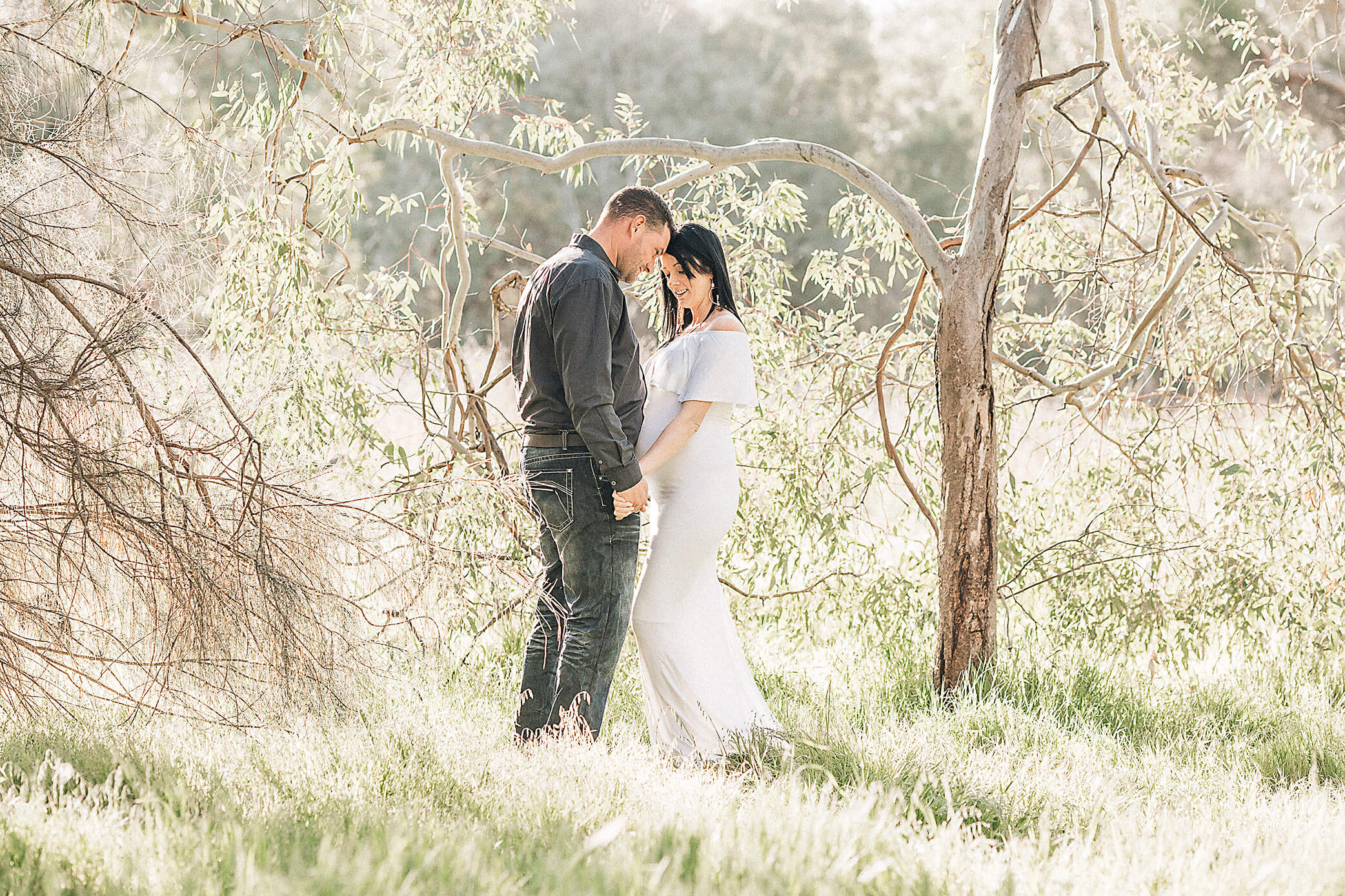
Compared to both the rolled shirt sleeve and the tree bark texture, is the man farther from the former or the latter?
the tree bark texture

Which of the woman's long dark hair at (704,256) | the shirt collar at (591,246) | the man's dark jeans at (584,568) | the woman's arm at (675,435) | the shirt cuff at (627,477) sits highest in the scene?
the woman's long dark hair at (704,256)

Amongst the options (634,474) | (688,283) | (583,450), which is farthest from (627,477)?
(688,283)

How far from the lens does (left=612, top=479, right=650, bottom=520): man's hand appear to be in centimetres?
314

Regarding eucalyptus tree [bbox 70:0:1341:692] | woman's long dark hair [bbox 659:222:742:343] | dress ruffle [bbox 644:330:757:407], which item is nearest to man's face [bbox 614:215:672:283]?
woman's long dark hair [bbox 659:222:742:343]

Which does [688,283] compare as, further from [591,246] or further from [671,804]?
[671,804]

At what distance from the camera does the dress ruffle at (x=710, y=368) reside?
11.5 feet

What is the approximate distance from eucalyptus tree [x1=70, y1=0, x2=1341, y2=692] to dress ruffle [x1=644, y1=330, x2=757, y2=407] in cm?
72

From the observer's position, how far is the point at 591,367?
10.0 feet

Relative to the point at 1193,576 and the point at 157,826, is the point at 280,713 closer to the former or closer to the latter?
the point at 157,826

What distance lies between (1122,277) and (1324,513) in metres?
1.56

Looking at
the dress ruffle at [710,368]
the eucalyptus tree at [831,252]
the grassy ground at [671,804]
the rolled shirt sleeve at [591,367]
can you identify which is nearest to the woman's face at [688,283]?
the dress ruffle at [710,368]

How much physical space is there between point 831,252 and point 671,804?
11.1 ft

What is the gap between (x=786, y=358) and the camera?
5.21 meters

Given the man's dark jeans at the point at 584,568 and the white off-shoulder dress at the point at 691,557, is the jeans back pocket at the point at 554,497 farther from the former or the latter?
the white off-shoulder dress at the point at 691,557
